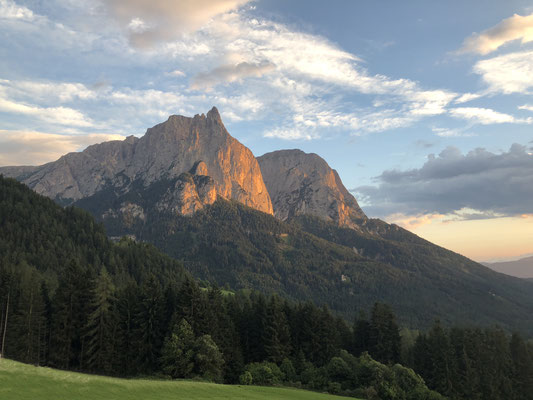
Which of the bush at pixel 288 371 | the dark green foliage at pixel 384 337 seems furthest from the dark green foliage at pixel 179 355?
the dark green foliage at pixel 384 337

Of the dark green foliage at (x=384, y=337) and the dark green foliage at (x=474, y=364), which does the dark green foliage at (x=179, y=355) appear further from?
the dark green foliage at (x=474, y=364)

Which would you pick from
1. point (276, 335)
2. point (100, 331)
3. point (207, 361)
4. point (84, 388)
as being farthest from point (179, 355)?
point (84, 388)

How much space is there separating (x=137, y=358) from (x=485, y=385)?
8369 cm

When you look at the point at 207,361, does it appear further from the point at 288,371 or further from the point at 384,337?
the point at 384,337

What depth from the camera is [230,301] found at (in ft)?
345

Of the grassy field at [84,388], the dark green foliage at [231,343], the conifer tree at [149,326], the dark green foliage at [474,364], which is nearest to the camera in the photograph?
the grassy field at [84,388]

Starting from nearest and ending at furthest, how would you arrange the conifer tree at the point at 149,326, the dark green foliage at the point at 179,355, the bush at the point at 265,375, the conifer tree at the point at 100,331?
the dark green foliage at the point at 179,355
the bush at the point at 265,375
the conifer tree at the point at 100,331
the conifer tree at the point at 149,326

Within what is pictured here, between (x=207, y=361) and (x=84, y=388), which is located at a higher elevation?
(x=84, y=388)

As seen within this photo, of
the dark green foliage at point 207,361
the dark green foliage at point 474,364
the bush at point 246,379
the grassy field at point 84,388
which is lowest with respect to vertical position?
the dark green foliage at point 474,364

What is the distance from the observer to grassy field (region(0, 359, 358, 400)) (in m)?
35.7

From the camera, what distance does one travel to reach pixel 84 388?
39.1 meters

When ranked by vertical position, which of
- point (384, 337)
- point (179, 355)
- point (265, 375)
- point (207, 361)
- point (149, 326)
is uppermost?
point (149, 326)

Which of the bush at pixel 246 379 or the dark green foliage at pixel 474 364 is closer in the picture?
the bush at pixel 246 379

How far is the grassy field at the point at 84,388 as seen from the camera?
35659mm
